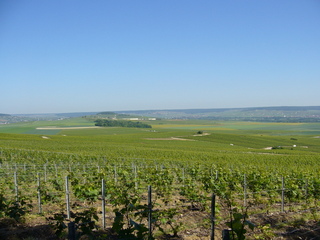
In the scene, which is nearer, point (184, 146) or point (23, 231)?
point (23, 231)

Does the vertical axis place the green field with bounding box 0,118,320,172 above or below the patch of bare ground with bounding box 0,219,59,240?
below

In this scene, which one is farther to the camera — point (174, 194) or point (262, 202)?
point (174, 194)

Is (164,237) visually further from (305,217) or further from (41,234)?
(305,217)

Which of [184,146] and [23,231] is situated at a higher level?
[23,231]

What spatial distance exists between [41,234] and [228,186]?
8.35 meters

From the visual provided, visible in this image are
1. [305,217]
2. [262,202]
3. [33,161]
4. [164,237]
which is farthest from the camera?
[33,161]

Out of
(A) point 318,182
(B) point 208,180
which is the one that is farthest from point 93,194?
(A) point 318,182

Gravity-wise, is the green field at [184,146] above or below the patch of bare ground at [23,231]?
below

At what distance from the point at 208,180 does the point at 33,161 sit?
56.5 feet

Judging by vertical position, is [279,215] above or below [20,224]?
below

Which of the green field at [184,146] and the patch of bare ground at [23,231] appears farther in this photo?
the green field at [184,146]

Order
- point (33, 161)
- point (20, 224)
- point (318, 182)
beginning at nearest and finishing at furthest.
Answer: point (20, 224)
point (318, 182)
point (33, 161)

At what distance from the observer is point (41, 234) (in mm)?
6680

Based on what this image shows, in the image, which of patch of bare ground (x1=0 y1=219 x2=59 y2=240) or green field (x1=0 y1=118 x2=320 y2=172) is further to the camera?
green field (x1=0 y1=118 x2=320 y2=172)
